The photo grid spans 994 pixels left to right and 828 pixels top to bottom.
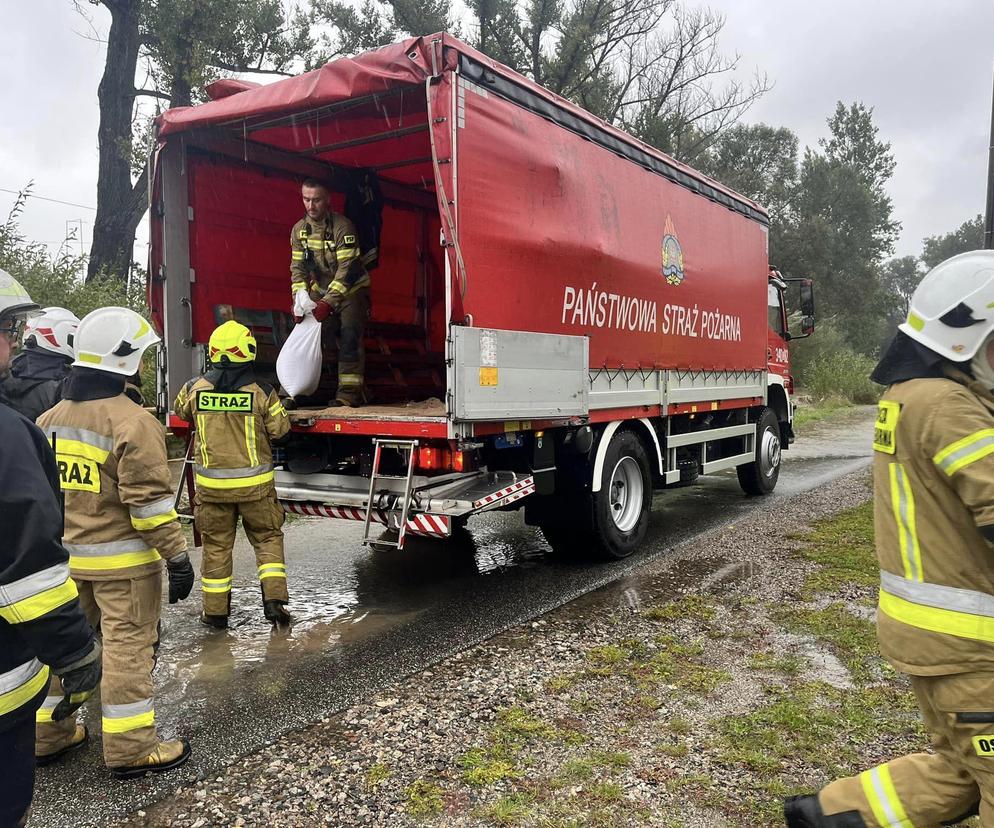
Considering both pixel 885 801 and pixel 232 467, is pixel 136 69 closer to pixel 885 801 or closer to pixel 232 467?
pixel 232 467

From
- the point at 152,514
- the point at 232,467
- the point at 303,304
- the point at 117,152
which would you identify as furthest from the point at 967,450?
the point at 117,152

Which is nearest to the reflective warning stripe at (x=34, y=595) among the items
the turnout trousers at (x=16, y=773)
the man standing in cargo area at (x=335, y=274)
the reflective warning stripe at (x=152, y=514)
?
the turnout trousers at (x=16, y=773)

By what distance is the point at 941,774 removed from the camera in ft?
6.90

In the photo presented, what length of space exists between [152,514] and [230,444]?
1.49 m

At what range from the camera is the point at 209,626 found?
4656mm

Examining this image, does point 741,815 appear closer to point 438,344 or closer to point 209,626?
point 209,626

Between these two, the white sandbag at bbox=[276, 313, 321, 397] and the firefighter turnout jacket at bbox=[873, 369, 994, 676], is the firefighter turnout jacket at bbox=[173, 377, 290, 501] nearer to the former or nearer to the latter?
the white sandbag at bbox=[276, 313, 321, 397]

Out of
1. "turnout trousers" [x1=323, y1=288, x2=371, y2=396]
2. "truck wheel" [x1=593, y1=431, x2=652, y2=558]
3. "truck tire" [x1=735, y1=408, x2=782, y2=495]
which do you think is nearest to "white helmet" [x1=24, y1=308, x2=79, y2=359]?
"turnout trousers" [x1=323, y1=288, x2=371, y2=396]

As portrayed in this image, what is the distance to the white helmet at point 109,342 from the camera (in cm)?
307

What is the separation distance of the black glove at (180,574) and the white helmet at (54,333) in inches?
62.9

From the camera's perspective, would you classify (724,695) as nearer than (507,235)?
Yes

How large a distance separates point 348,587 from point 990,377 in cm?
440

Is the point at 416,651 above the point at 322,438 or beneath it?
beneath

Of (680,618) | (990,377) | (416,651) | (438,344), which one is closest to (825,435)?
(438,344)
